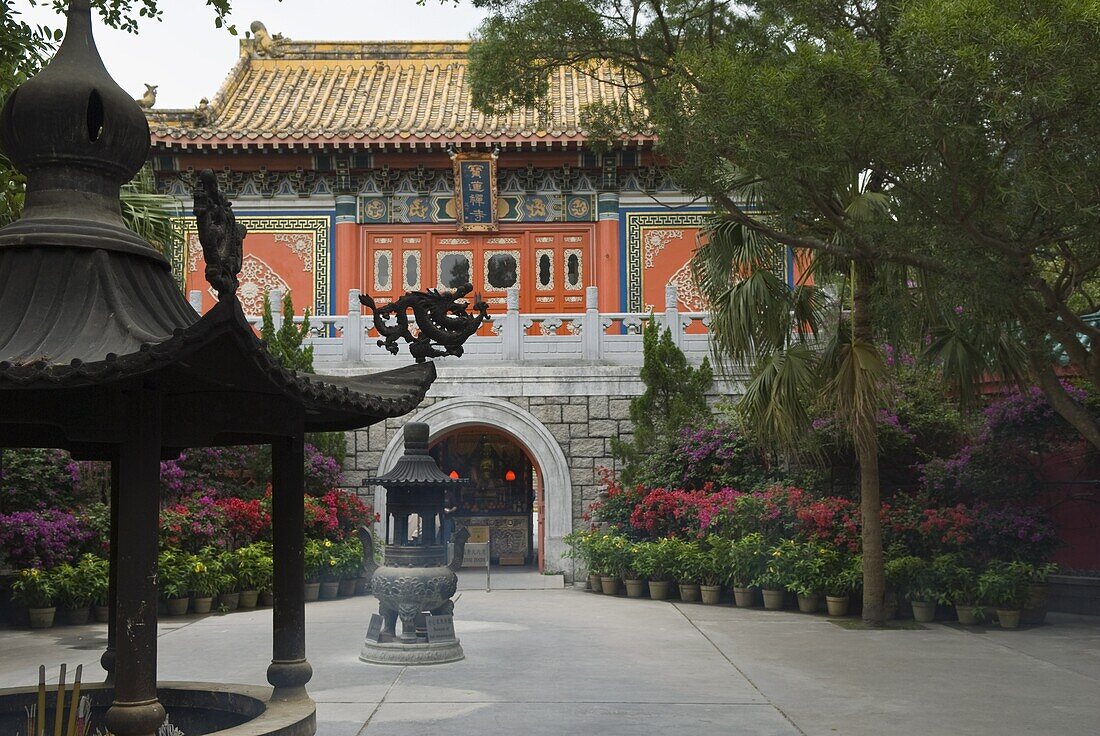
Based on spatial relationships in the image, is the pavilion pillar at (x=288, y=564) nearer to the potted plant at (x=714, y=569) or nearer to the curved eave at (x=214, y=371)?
Answer: the curved eave at (x=214, y=371)

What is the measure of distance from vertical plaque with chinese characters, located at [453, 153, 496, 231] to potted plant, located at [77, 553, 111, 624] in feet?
28.9

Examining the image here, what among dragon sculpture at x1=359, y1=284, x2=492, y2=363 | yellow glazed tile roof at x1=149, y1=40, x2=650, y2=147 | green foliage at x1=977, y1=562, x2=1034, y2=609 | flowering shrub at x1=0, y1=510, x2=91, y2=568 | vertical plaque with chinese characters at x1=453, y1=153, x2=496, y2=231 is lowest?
green foliage at x1=977, y1=562, x2=1034, y2=609

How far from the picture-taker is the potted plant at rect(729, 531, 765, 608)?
14180 mm

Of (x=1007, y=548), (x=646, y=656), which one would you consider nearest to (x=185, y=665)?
(x=646, y=656)

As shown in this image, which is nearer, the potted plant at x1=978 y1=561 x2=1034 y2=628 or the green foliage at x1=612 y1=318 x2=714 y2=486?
the potted plant at x1=978 y1=561 x2=1034 y2=628

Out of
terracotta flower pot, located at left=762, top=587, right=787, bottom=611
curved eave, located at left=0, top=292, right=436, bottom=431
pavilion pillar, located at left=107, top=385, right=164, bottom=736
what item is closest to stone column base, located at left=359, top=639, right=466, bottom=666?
terracotta flower pot, located at left=762, top=587, right=787, bottom=611

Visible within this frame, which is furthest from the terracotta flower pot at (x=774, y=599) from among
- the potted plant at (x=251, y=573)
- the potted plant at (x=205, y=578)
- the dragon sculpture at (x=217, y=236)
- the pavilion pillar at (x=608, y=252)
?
the dragon sculpture at (x=217, y=236)

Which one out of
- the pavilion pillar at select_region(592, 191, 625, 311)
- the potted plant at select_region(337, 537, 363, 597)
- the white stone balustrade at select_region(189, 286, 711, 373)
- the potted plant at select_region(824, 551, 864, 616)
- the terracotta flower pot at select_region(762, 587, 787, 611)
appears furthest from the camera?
the pavilion pillar at select_region(592, 191, 625, 311)

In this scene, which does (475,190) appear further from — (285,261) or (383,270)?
(285,261)

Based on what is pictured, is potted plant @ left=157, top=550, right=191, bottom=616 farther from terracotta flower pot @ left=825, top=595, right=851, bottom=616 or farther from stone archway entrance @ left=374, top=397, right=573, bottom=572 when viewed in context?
terracotta flower pot @ left=825, top=595, right=851, bottom=616

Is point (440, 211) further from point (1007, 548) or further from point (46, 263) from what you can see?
point (46, 263)

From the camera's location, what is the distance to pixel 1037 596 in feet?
42.1

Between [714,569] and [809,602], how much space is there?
4.46 ft

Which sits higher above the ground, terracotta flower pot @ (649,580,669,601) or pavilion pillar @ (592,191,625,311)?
pavilion pillar @ (592,191,625,311)
